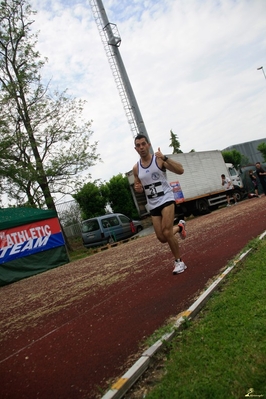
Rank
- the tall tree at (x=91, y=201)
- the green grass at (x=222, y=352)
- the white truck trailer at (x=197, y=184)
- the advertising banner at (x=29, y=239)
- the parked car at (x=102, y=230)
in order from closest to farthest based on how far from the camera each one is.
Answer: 1. the green grass at (x=222, y=352)
2. the advertising banner at (x=29, y=239)
3. the parked car at (x=102, y=230)
4. the white truck trailer at (x=197, y=184)
5. the tall tree at (x=91, y=201)

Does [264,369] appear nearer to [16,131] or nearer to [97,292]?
[97,292]

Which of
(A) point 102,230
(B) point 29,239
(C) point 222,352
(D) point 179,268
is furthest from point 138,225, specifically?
(C) point 222,352

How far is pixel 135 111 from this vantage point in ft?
81.7

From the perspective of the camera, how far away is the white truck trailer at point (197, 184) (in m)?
19.2

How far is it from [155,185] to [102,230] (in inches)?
517

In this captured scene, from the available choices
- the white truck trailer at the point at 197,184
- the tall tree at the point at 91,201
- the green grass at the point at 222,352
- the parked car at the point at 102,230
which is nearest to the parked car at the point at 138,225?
the white truck trailer at the point at 197,184

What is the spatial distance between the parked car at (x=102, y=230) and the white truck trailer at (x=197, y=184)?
297cm

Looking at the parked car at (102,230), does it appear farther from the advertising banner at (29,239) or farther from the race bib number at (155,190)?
the race bib number at (155,190)

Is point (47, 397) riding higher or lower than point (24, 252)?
lower

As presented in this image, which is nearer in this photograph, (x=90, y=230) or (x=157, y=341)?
(x=157, y=341)

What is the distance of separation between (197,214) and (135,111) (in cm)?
957

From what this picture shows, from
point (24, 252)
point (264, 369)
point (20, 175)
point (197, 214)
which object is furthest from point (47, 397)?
point (197, 214)

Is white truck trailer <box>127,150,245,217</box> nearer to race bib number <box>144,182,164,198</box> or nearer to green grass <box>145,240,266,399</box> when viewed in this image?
race bib number <box>144,182,164,198</box>

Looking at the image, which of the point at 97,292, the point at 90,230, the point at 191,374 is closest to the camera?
the point at 191,374
